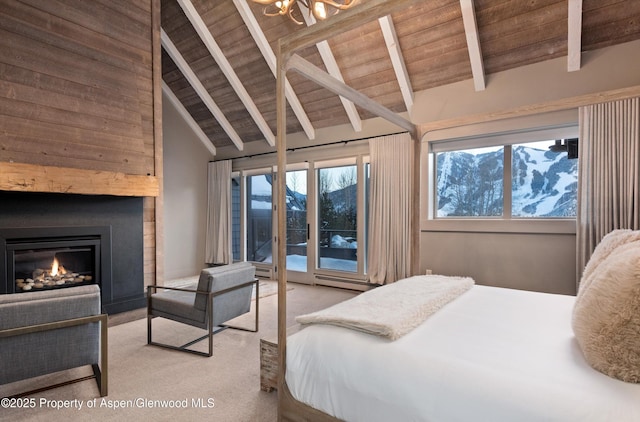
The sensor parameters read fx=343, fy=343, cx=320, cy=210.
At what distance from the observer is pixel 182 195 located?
6.23 m

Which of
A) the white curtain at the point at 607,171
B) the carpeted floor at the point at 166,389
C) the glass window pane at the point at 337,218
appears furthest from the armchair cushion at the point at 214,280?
the white curtain at the point at 607,171

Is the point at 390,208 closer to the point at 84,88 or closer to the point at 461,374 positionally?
the point at 461,374

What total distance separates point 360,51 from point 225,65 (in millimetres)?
2059

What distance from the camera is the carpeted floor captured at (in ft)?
6.37

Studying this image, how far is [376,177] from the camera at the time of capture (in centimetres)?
477

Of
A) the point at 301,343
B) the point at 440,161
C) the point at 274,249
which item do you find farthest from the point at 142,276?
the point at 440,161

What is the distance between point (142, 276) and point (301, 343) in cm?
291

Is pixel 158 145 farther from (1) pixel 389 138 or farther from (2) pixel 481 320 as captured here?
(2) pixel 481 320

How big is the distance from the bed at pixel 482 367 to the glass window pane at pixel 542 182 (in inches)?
90.1

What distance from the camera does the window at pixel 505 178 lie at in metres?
3.82

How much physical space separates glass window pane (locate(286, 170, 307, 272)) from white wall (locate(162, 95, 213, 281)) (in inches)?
73.2

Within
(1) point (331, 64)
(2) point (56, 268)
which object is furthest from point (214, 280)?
(1) point (331, 64)

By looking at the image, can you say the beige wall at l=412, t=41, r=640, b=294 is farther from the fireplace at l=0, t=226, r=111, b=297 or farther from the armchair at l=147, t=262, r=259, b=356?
the fireplace at l=0, t=226, r=111, b=297

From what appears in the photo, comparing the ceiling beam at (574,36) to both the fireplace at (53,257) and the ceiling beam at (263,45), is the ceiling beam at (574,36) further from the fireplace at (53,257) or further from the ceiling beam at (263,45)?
the fireplace at (53,257)
